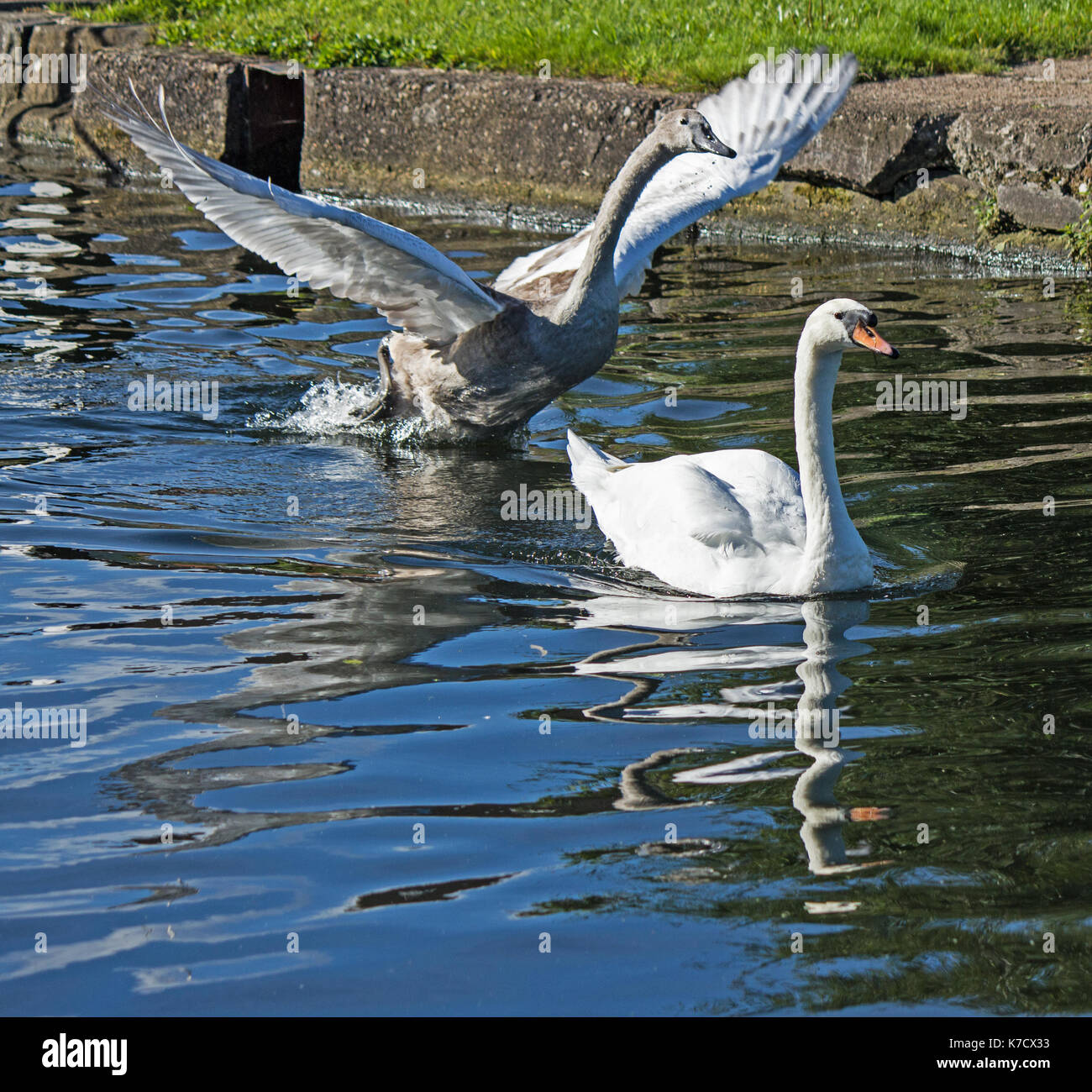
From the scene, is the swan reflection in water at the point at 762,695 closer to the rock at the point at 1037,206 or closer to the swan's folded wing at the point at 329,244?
the swan's folded wing at the point at 329,244

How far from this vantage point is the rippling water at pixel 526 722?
2.94 metres

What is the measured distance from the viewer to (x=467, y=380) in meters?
7.25

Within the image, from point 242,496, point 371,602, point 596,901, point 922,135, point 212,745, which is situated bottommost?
point 596,901

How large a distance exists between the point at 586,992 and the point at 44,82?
41.3 feet

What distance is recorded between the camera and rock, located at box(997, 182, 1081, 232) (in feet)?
29.5

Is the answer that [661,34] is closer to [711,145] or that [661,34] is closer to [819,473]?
[711,145]

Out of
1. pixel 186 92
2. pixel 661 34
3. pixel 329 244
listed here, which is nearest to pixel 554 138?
pixel 661 34

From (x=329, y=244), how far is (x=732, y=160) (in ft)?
7.03

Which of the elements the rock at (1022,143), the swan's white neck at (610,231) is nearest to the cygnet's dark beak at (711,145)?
the swan's white neck at (610,231)

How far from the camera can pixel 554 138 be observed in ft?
A: 35.3

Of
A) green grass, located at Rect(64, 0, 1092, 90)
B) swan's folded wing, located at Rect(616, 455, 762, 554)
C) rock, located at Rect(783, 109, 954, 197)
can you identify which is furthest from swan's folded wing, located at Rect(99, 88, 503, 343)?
green grass, located at Rect(64, 0, 1092, 90)
